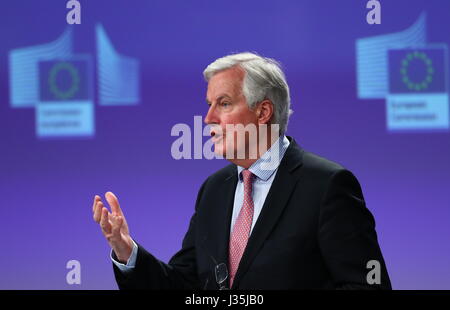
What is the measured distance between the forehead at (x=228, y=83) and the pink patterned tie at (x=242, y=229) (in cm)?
29

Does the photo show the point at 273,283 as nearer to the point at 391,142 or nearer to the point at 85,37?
the point at 391,142

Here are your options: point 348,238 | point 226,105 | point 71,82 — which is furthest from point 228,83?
point 71,82

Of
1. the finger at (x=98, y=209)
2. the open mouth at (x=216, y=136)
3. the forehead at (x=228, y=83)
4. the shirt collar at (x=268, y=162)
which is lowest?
the finger at (x=98, y=209)

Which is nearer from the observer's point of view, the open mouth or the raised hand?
the raised hand

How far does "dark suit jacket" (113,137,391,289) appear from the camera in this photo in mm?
2152

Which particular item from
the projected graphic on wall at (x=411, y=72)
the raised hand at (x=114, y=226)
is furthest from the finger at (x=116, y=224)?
the projected graphic on wall at (x=411, y=72)

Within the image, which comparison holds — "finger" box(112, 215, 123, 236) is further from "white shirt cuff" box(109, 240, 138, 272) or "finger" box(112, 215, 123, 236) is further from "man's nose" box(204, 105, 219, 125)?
"man's nose" box(204, 105, 219, 125)

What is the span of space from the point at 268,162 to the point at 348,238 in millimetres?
426

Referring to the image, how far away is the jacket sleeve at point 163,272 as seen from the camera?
7.52 ft

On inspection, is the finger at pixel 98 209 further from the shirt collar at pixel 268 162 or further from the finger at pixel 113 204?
the shirt collar at pixel 268 162

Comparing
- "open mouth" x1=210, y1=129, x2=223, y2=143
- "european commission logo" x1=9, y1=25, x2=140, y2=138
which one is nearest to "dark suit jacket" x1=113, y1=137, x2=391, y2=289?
"open mouth" x1=210, y1=129, x2=223, y2=143

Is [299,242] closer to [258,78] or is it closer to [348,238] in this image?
[348,238]
